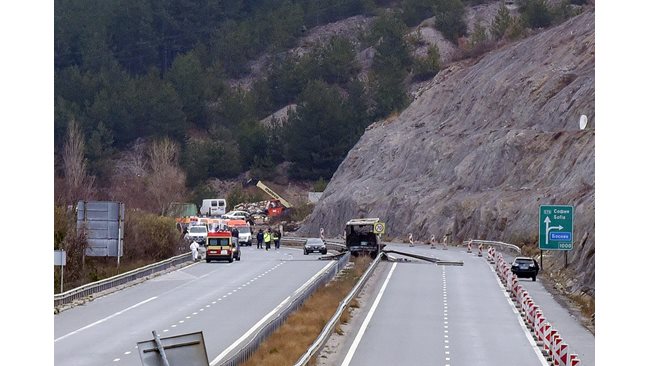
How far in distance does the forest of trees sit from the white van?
393 inches

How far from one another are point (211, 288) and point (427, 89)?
220ft

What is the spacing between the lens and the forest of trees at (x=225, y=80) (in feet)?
457

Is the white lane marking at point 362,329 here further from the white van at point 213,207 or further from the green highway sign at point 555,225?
the white van at point 213,207

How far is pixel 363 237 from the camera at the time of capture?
7725 cm

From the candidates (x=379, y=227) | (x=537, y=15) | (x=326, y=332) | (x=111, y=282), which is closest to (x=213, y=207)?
(x=537, y=15)

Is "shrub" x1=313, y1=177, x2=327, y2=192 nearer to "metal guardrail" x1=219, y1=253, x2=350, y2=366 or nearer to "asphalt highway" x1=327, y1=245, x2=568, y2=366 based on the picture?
"asphalt highway" x1=327, y1=245, x2=568, y2=366

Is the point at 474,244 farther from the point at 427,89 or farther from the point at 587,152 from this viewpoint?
the point at 427,89

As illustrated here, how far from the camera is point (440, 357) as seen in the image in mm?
34594

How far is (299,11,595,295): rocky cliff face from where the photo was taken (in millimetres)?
85438

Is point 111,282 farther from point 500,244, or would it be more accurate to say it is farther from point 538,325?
point 500,244

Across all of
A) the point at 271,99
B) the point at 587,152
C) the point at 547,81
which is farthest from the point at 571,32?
the point at 271,99

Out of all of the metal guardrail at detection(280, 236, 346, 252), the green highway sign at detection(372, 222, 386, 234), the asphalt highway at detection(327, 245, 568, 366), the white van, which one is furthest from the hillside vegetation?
→ the asphalt highway at detection(327, 245, 568, 366)

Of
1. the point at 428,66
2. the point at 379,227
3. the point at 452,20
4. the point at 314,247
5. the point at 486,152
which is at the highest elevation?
the point at 452,20

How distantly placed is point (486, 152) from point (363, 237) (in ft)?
71.1
